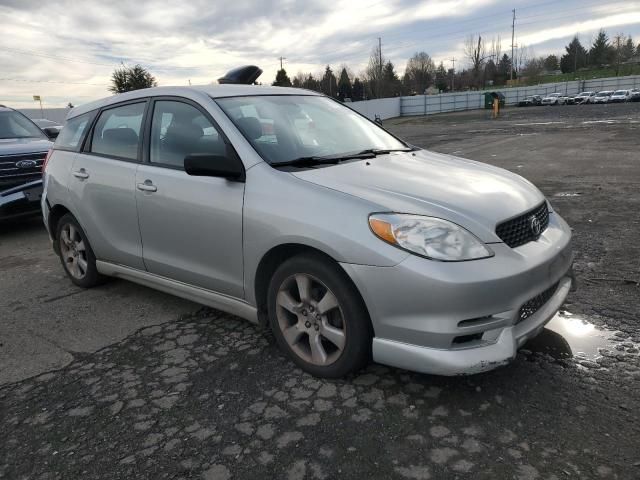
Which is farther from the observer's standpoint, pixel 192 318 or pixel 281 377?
pixel 192 318

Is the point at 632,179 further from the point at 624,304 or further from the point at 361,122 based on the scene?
the point at 361,122

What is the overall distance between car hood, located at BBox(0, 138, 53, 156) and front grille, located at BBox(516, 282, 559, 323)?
711cm

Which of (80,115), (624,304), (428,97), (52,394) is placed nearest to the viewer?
(52,394)

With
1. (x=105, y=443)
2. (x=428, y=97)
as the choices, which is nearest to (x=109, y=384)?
(x=105, y=443)

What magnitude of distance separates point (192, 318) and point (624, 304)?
3193 millimetres

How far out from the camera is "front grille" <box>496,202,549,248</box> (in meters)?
2.83

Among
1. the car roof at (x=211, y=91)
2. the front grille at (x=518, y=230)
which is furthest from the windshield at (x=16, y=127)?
the front grille at (x=518, y=230)

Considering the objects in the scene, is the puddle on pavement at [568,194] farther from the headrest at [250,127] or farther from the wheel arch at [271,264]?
the wheel arch at [271,264]

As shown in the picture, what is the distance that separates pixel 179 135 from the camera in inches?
152

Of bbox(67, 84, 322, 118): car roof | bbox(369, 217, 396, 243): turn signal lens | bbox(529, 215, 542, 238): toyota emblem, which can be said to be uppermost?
bbox(67, 84, 322, 118): car roof

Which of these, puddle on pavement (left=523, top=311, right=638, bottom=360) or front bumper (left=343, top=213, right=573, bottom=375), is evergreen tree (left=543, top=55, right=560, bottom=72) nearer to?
puddle on pavement (left=523, top=311, right=638, bottom=360)

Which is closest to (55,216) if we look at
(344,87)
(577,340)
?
(577,340)

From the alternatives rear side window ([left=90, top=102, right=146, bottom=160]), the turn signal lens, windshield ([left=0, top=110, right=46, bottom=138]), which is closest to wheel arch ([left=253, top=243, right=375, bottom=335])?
the turn signal lens

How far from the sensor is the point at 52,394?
315 cm
